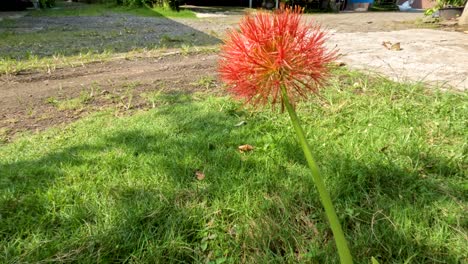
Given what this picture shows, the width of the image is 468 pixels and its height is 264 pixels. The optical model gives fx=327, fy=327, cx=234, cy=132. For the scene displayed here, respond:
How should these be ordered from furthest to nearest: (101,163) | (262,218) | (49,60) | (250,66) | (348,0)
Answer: (348,0) < (49,60) < (101,163) < (262,218) < (250,66)

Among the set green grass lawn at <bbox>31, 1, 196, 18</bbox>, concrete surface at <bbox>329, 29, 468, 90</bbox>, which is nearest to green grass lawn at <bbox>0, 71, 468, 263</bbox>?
concrete surface at <bbox>329, 29, 468, 90</bbox>

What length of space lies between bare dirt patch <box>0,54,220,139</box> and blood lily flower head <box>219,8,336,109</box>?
2648 mm

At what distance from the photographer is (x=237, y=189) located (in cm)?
175

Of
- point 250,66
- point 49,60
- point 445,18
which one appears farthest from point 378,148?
point 445,18

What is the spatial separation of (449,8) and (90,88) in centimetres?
1176

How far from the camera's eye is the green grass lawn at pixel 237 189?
1393 mm

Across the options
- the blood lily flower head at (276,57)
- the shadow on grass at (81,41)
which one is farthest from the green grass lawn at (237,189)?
the shadow on grass at (81,41)

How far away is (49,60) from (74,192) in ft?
12.8

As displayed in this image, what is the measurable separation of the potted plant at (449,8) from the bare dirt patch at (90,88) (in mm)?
9964

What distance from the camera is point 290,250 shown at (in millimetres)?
1392

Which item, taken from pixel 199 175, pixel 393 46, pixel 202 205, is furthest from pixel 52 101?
pixel 393 46

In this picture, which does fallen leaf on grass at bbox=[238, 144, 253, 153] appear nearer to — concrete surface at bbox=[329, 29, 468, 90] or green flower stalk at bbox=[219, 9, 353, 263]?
concrete surface at bbox=[329, 29, 468, 90]

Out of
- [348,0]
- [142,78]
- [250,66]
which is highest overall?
[348,0]

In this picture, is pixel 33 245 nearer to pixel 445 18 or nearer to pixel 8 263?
pixel 8 263
